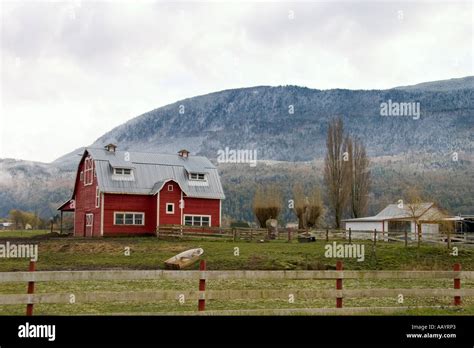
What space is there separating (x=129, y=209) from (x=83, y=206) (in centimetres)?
605

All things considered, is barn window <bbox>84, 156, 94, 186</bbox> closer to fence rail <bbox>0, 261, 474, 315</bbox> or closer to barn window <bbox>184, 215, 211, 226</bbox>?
barn window <bbox>184, 215, 211, 226</bbox>

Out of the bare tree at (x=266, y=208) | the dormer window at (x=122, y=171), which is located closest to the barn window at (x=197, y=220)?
the dormer window at (x=122, y=171)

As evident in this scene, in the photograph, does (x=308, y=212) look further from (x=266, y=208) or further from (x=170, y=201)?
(x=170, y=201)

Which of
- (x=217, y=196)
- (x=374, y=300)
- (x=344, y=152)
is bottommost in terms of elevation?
(x=374, y=300)

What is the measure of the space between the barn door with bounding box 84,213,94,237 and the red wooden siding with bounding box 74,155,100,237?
1.21 ft

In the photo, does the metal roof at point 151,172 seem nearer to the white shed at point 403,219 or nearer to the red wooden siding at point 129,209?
the red wooden siding at point 129,209

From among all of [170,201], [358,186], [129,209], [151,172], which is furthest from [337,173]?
[129,209]

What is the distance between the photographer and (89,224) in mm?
58250

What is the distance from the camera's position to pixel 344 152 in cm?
8206
